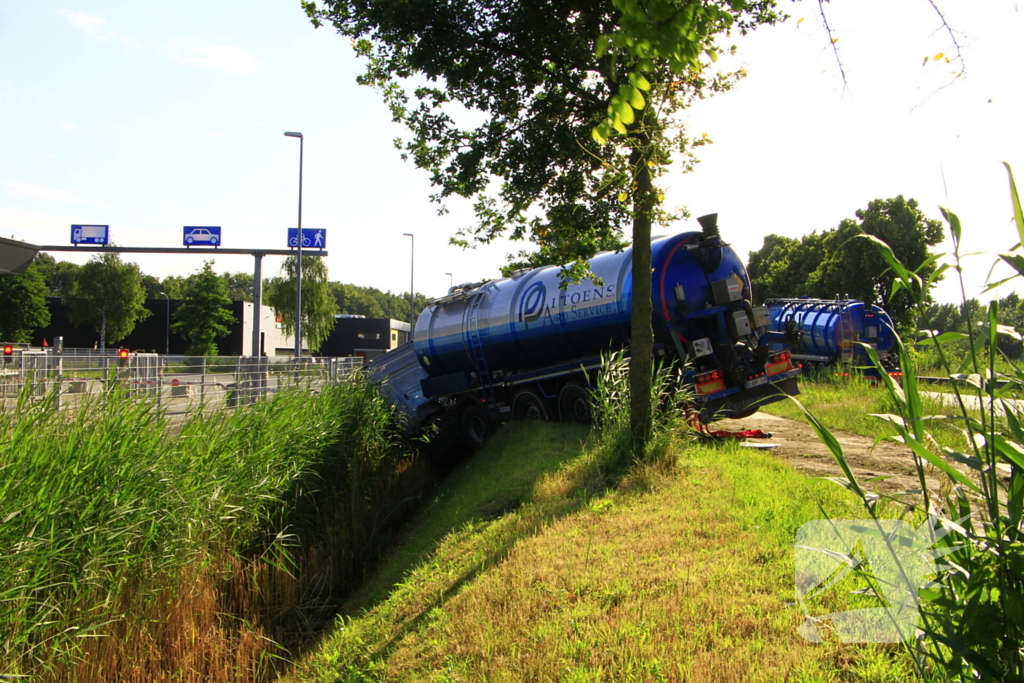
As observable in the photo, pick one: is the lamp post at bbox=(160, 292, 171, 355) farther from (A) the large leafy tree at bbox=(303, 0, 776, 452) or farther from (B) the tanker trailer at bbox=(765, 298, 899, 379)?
(A) the large leafy tree at bbox=(303, 0, 776, 452)

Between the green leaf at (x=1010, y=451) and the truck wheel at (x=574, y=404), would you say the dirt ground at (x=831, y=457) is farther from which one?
the green leaf at (x=1010, y=451)

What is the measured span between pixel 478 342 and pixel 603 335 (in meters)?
3.58

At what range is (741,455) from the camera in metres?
8.58

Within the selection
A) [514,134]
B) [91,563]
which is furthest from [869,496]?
[514,134]

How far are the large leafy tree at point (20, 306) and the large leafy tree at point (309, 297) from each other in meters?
15.5

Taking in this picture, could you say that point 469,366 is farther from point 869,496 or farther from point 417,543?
point 869,496

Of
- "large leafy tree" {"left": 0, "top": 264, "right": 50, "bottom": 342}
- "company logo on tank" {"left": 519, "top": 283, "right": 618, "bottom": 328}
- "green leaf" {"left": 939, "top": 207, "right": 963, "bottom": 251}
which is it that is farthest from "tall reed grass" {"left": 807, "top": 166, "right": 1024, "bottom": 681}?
"large leafy tree" {"left": 0, "top": 264, "right": 50, "bottom": 342}

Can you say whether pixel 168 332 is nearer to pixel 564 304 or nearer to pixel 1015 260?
pixel 564 304

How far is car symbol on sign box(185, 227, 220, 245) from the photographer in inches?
1537

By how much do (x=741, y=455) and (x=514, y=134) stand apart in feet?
15.5

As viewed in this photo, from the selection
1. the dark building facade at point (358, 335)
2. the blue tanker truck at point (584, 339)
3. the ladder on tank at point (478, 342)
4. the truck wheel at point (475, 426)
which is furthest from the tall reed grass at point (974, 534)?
the dark building facade at point (358, 335)

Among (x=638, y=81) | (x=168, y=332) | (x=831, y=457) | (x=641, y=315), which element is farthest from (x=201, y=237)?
(x=638, y=81)

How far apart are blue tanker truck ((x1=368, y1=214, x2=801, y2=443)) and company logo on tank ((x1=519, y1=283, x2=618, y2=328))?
0.06ft

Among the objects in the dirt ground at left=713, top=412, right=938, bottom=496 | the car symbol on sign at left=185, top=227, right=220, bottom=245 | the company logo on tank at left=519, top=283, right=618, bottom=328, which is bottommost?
the dirt ground at left=713, top=412, right=938, bottom=496
